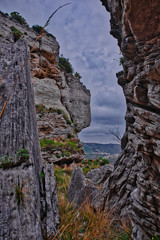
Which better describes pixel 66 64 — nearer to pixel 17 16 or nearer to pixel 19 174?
pixel 17 16

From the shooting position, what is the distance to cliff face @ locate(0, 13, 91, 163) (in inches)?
468

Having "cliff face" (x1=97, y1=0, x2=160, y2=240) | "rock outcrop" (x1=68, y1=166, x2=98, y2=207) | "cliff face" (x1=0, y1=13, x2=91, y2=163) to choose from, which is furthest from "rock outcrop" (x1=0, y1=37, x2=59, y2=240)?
"cliff face" (x1=0, y1=13, x2=91, y2=163)

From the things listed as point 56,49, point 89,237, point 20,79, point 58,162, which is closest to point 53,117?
point 58,162

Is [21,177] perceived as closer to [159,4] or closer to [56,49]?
[159,4]

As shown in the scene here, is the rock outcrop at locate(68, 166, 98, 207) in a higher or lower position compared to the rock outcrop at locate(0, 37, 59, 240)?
A: lower

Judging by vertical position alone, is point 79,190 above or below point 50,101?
below

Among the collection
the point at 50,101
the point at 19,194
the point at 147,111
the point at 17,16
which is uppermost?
the point at 17,16

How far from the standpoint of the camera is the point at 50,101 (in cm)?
1598

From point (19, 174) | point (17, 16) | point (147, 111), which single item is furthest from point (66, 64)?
point (19, 174)

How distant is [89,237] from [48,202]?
0.87 metres

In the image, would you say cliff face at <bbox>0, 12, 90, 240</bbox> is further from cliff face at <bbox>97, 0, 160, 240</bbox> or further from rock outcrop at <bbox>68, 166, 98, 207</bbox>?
rock outcrop at <bbox>68, 166, 98, 207</bbox>

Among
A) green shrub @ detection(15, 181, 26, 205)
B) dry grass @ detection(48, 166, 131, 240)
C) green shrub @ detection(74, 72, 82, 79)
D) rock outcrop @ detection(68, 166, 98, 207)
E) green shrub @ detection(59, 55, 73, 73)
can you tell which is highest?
green shrub @ detection(59, 55, 73, 73)

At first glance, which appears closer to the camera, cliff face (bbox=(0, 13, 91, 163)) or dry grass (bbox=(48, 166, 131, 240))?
dry grass (bbox=(48, 166, 131, 240))

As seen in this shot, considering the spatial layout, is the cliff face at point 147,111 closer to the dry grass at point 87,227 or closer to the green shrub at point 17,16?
the dry grass at point 87,227
